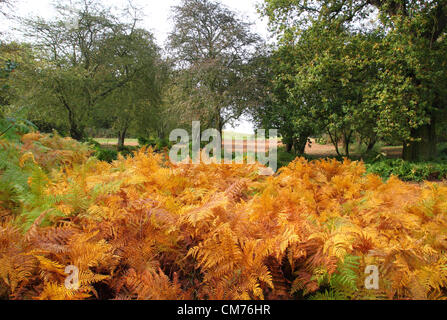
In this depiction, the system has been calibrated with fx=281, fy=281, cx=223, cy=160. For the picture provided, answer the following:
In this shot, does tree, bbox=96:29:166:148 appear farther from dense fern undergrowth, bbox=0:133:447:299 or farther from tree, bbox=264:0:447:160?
dense fern undergrowth, bbox=0:133:447:299

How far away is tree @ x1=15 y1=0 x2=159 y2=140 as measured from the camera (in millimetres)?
15859

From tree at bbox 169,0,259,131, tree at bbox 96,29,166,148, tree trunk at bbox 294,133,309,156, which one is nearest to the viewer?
tree at bbox 169,0,259,131

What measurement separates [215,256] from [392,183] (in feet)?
5.55

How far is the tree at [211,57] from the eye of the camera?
1316cm

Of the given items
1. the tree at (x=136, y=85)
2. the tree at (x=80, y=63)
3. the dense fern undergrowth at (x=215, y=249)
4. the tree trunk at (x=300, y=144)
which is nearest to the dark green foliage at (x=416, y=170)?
the tree trunk at (x=300, y=144)

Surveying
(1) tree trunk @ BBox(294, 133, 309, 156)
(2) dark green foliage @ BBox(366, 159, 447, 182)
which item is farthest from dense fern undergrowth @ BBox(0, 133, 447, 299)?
(1) tree trunk @ BBox(294, 133, 309, 156)

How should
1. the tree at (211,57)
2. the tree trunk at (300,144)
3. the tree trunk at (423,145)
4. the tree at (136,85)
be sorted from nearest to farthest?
the tree trunk at (423,145) < the tree at (211,57) < the tree trunk at (300,144) < the tree at (136,85)

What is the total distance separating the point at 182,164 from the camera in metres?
2.56

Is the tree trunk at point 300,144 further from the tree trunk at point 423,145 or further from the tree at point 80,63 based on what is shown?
the tree at point 80,63

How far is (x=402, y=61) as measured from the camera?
1042cm

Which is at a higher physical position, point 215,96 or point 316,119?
point 215,96

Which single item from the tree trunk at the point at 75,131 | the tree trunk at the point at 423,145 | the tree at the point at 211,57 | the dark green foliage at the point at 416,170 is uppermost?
the tree at the point at 211,57
